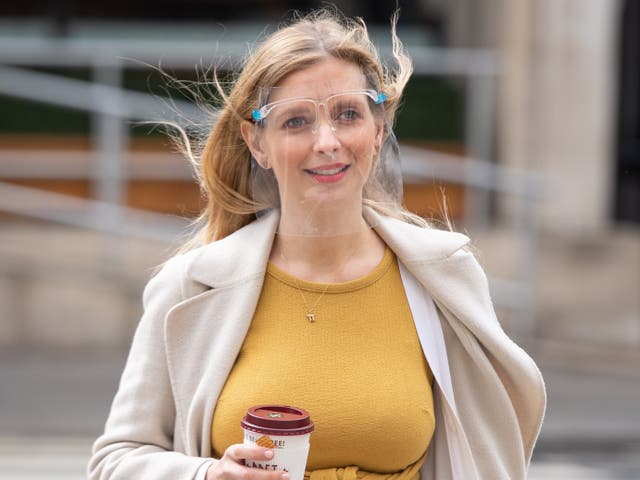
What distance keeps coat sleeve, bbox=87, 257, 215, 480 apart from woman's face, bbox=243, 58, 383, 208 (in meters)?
0.35

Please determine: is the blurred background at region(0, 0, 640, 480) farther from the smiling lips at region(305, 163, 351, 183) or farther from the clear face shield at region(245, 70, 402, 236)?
the smiling lips at region(305, 163, 351, 183)

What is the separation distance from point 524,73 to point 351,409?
8333 millimetres

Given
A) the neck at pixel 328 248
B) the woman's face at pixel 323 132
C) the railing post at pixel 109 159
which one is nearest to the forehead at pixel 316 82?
the woman's face at pixel 323 132

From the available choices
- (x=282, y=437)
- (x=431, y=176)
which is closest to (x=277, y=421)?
(x=282, y=437)

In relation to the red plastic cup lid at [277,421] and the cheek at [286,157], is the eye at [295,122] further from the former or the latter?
the red plastic cup lid at [277,421]

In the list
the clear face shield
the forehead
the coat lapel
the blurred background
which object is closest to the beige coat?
the coat lapel

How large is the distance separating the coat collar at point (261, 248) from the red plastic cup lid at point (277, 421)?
40 centimetres

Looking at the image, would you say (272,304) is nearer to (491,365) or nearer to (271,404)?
(271,404)

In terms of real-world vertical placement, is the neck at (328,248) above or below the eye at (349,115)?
below

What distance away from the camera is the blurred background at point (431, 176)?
31.5ft

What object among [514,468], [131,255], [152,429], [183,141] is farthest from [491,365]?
[131,255]

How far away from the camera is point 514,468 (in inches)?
114

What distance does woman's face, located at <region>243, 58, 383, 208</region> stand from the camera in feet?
9.04

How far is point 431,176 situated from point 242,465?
7.23m
